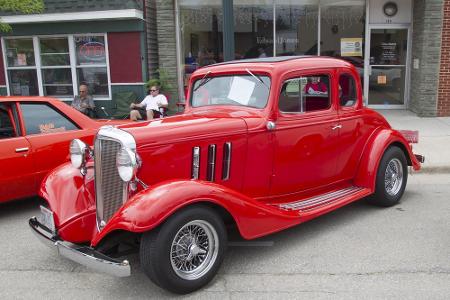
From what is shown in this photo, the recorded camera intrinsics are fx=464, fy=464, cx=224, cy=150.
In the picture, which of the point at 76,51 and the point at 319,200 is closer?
the point at 319,200

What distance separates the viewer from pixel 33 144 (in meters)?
5.66

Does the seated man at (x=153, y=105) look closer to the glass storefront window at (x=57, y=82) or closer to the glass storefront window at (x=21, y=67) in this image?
the glass storefront window at (x=57, y=82)

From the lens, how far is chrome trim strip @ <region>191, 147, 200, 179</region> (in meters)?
4.05

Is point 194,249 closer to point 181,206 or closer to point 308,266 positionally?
point 181,206

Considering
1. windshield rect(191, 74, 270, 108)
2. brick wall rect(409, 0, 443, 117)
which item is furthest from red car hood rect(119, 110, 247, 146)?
brick wall rect(409, 0, 443, 117)

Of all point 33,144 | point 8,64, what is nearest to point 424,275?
point 33,144

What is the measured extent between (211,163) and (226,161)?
0.16 metres

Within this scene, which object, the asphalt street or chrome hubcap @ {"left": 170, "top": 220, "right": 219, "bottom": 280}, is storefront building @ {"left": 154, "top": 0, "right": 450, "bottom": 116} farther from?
chrome hubcap @ {"left": 170, "top": 220, "right": 219, "bottom": 280}

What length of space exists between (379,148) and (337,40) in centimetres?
814

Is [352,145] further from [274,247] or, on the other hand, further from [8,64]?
[8,64]

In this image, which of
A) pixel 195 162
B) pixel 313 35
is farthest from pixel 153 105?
pixel 195 162

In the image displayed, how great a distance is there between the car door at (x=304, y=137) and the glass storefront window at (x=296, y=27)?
8120mm

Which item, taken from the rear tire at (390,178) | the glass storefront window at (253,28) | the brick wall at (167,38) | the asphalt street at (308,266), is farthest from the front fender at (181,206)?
the glass storefront window at (253,28)

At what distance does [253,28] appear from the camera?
13.0 m
